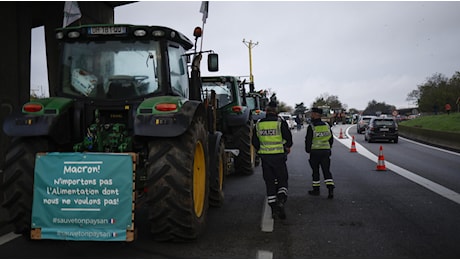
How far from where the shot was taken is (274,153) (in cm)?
687

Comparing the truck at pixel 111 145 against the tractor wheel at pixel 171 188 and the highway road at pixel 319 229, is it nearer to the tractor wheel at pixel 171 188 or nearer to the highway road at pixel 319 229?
the tractor wheel at pixel 171 188

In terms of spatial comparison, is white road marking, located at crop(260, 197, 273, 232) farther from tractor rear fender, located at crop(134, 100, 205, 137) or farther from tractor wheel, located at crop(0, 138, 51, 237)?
tractor wheel, located at crop(0, 138, 51, 237)

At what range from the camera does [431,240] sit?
17.4ft

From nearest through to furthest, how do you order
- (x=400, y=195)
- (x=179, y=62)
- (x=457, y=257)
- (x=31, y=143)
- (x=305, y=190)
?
(x=457, y=257), (x=31, y=143), (x=179, y=62), (x=400, y=195), (x=305, y=190)

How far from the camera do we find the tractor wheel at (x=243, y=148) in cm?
1101

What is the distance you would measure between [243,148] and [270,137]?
165 inches

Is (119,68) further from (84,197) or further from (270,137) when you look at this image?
(270,137)

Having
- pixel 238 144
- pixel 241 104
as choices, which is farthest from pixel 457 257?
pixel 241 104

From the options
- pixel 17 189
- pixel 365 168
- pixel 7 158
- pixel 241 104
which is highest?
pixel 241 104

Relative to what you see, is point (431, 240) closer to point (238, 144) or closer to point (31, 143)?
point (31, 143)

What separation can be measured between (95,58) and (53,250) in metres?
2.49

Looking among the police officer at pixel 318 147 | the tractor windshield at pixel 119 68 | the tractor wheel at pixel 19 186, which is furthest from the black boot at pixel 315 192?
the tractor wheel at pixel 19 186

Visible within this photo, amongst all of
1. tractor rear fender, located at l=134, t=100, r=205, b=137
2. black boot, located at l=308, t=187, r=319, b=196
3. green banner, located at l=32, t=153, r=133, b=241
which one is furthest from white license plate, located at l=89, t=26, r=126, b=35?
black boot, located at l=308, t=187, r=319, b=196

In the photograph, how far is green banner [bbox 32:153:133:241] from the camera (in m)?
4.51
